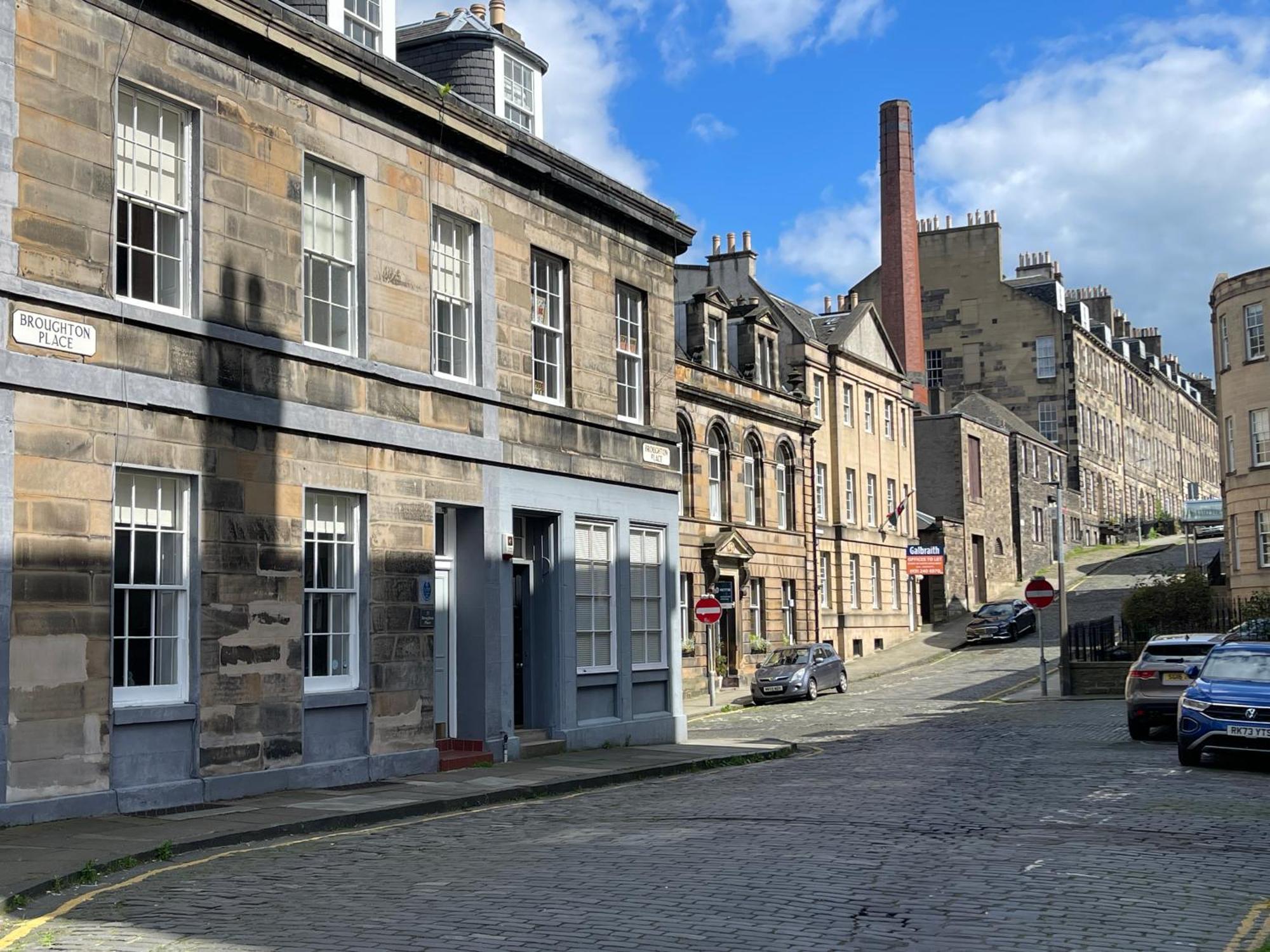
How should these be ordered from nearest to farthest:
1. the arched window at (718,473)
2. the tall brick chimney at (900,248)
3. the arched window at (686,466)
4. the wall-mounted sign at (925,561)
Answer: the arched window at (686,466) < the arched window at (718,473) < the wall-mounted sign at (925,561) < the tall brick chimney at (900,248)

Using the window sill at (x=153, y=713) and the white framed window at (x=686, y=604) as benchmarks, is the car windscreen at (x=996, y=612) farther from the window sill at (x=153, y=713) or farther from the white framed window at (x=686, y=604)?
the window sill at (x=153, y=713)

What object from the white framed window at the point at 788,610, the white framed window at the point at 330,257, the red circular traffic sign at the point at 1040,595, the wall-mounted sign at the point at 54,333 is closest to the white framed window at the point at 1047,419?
the white framed window at the point at 788,610

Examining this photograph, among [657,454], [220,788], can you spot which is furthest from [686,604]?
[220,788]

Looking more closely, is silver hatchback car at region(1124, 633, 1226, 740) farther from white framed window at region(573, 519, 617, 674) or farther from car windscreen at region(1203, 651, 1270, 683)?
white framed window at region(573, 519, 617, 674)

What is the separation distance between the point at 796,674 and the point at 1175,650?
15390mm

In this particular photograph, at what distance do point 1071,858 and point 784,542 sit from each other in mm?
36496

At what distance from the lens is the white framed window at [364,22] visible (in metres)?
18.4

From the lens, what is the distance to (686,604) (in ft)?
134

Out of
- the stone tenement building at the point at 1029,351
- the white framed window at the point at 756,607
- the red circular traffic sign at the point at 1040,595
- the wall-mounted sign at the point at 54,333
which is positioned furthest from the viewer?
the stone tenement building at the point at 1029,351

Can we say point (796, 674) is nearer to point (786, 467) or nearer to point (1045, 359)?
point (786, 467)

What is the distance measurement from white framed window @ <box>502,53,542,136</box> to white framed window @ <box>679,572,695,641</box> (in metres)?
20.1

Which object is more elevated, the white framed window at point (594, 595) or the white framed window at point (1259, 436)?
the white framed window at point (1259, 436)

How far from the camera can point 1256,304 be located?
45969 mm

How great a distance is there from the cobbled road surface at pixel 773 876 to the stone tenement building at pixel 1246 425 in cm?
3077
